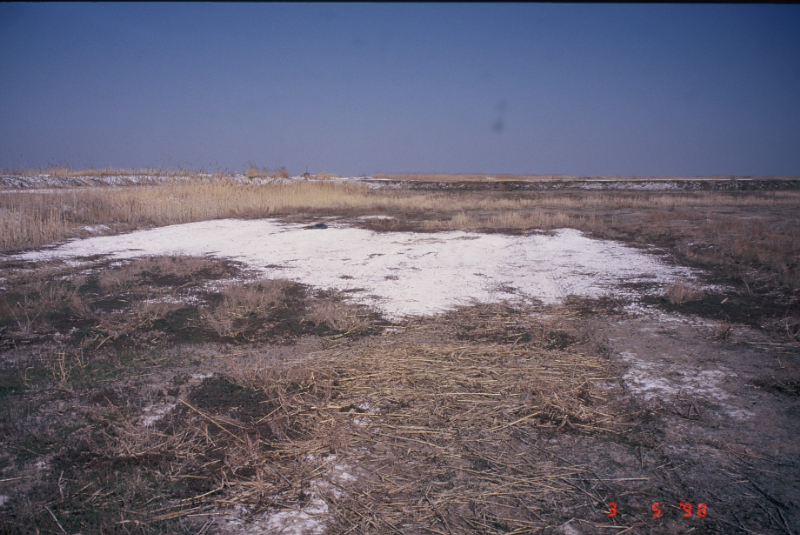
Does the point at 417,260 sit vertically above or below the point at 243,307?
above

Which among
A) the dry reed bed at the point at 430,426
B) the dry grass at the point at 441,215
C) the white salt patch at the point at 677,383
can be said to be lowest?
the dry reed bed at the point at 430,426

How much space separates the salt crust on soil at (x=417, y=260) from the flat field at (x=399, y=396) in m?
0.09

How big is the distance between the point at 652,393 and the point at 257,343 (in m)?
3.35

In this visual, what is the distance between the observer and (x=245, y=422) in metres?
3.11

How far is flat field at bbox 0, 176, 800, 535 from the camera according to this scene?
232 centimetres

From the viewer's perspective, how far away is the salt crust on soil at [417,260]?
21.1 ft

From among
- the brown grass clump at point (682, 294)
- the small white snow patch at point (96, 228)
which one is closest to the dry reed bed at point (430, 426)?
the brown grass clump at point (682, 294)

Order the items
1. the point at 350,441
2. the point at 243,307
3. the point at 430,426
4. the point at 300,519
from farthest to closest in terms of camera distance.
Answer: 1. the point at 243,307
2. the point at 430,426
3. the point at 350,441
4. the point at 300,519

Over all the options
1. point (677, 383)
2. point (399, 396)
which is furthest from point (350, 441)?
point (677, 383)
